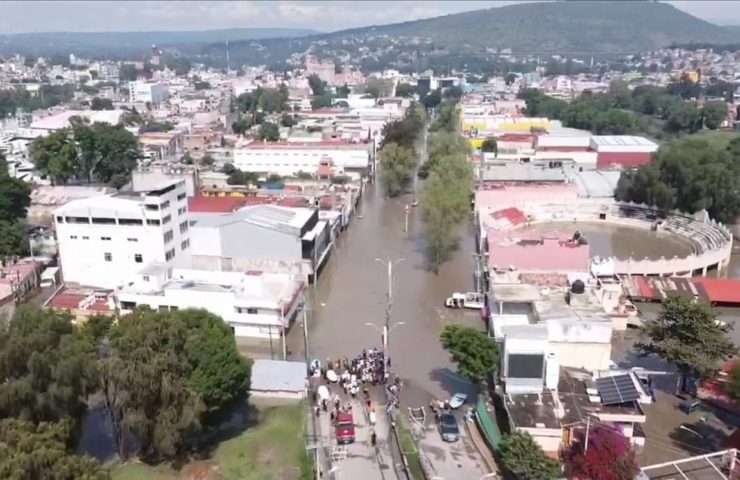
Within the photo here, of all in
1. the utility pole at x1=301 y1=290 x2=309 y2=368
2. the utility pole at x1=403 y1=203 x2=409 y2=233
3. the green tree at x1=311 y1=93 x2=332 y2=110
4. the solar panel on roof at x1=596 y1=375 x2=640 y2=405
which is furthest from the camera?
the green tree at x1=311 y1=93 x2=332 y2=110

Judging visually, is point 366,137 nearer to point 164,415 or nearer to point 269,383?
point 269,383

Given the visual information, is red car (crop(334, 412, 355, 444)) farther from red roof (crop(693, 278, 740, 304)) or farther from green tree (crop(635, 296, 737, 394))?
red roof (crop(693, 278, 740, 304))

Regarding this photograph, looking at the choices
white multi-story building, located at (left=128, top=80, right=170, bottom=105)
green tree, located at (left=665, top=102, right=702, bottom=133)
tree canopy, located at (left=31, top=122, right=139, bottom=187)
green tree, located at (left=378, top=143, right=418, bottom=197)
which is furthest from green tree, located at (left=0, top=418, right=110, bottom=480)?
white multi-story building, located at (left=128, top=80, right=170, bottom=105)

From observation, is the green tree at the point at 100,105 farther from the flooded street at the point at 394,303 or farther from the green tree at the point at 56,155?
the flooded street at the point at 394,303

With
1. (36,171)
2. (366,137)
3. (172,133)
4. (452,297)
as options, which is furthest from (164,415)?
(172,133)

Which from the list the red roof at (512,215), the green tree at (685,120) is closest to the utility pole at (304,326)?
the red roof at (512,215)
